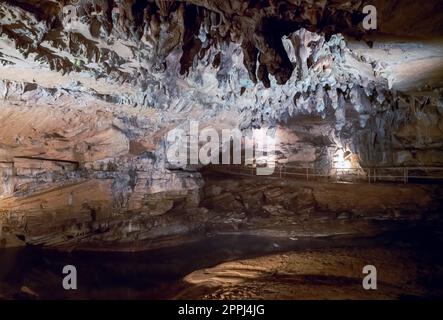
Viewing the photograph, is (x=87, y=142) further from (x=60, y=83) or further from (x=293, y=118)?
(x=293, y=118)

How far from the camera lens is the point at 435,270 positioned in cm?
607

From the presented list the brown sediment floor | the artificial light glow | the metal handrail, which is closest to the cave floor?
the brown sediment floor

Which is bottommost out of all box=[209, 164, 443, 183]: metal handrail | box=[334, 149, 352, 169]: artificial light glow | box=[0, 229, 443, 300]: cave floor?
box=[0, 229, 443, 300]: cave floor

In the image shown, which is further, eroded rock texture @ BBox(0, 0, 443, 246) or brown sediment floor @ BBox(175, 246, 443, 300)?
brown sediment floor @ BBox(175, 246, 443, 300)

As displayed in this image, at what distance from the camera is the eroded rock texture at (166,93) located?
4930mm

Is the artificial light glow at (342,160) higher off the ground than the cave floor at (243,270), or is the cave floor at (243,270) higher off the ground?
the artificial light glow at (342,160)

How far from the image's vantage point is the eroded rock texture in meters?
4.93

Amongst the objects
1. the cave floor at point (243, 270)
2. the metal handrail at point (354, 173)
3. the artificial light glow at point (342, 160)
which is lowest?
the cave floor at point (243, 270)

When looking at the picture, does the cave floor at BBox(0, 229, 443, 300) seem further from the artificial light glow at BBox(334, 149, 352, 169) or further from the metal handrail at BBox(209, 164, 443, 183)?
the artificial light glow at BBox(334, 149, 352, 169)

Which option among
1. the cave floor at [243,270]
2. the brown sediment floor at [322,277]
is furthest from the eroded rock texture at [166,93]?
the brown sediment floor at [322,277]

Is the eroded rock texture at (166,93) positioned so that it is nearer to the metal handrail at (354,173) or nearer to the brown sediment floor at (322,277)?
→ the metal handrail at (354,173)

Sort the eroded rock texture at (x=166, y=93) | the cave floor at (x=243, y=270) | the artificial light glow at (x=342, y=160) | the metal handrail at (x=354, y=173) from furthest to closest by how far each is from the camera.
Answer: the artificial light glow at (x=342, y=160)
the metal handrail at (x=354, y=173)
the cave floor at (x=243, y=270)
the eroded rock texture at (x=166, y=93)

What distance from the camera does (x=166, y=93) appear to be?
26.1 feet

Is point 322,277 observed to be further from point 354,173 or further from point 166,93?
point 354,173
